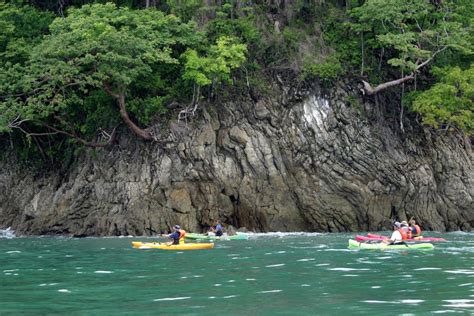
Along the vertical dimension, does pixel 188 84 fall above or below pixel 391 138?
above

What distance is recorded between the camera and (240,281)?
17188mm

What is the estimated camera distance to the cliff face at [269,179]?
3447 cm

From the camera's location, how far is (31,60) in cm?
3372

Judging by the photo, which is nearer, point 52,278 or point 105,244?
point 52,278

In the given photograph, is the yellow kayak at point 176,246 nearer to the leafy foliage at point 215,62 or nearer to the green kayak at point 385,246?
the green kayak at point 385,246

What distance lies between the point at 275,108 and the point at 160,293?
22.5m

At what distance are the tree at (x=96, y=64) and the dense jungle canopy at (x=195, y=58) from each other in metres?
0.06

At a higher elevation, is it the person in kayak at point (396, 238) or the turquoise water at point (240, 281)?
the person in kayak at point (396, 238)

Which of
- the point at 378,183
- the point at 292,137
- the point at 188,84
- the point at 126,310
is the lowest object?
the point at 126,310

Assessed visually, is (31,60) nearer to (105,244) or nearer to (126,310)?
(105,244)

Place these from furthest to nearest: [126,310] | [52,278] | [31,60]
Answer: [31,60] → [52,278] → [126,310]

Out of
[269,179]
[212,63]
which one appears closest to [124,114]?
[212,63]

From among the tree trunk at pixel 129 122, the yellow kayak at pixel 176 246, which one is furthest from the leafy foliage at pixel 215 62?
the yellow kayak at pixel 176 246

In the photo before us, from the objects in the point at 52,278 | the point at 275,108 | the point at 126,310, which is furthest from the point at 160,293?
the point at 275,108
